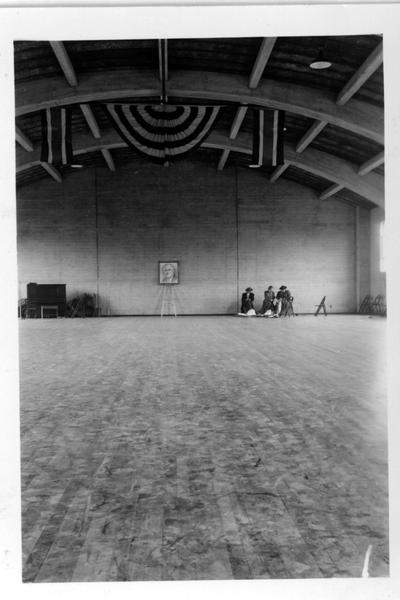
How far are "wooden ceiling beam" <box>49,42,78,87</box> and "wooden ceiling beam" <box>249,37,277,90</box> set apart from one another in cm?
418

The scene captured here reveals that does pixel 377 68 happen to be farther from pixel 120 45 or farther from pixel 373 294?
pixel 373 294

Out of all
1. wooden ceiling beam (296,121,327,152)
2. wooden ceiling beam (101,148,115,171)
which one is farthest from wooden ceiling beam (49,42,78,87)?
wooden ceiling beam (101,148,115,171)

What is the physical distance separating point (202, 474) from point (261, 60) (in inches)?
419

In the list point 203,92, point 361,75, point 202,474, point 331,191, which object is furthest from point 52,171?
point 202,474

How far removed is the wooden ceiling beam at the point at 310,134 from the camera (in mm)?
15823

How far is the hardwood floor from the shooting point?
2.28 meters

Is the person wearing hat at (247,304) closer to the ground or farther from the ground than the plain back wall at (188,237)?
closer to the ground

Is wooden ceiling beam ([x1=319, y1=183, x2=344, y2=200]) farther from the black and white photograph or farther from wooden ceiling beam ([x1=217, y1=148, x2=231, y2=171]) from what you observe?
wooden ceiling beam ([x1=217, y1=148, x2=231, y2=171])

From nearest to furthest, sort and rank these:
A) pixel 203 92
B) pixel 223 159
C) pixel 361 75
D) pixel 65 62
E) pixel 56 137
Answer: pixel 361 75, pixel 56 137, pixel 65 62, pixel 203 92, pixel 223 159

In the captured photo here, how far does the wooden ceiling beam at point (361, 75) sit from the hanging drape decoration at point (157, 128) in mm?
3207

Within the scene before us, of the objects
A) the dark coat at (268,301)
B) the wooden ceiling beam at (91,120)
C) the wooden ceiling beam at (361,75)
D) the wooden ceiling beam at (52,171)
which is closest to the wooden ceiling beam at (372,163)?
the wooden ceiling beam at (361,75)

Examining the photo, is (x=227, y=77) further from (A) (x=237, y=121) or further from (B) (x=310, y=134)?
(B) (x=310, y=134)

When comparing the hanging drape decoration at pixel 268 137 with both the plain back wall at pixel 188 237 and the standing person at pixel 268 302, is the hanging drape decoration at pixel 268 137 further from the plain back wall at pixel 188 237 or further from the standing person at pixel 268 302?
the plain back wall at pixel 188 237

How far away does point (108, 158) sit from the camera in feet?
70.6
